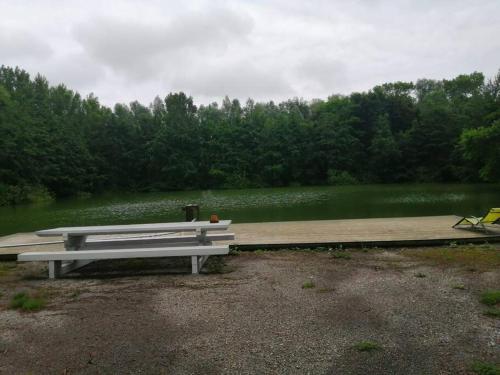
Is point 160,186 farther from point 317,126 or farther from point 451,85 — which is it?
point 451,85

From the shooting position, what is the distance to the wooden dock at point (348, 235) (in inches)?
251

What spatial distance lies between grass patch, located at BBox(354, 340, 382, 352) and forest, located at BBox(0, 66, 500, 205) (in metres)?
41.7

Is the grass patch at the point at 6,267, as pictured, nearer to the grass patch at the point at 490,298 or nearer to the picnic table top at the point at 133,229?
the picnic table top at the point at 133,229

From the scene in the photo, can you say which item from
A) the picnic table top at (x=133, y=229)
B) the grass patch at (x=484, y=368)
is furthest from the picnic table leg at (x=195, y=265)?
the grass patch at (x=484, y=368)

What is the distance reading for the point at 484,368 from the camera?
2.55 metres

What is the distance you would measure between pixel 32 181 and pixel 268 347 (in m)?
40.2

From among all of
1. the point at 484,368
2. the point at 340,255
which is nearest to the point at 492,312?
the point at 484,368

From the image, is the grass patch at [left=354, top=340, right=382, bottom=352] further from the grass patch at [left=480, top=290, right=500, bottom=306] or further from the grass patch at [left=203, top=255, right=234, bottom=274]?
the grass patch at [left=203, top=255, right=234, bottom=274]

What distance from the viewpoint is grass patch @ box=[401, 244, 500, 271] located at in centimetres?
505

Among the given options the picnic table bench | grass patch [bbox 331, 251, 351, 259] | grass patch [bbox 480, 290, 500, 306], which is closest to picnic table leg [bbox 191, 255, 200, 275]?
the picnic table bench

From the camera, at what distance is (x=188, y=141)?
51781mm

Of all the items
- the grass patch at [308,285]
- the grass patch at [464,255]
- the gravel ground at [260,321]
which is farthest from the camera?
the grass patch at [464,255]

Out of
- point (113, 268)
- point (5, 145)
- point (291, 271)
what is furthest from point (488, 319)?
point (5, 145)

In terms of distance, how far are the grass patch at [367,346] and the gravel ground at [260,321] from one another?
0.14 ft
